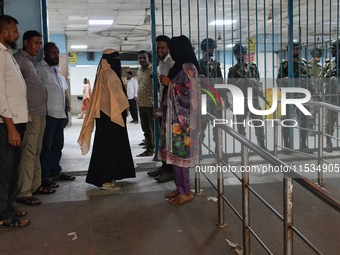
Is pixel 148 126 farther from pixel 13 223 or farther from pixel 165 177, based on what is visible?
pixel 13 223

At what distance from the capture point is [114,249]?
2.59 m

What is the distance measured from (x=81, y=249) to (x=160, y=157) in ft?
4.14

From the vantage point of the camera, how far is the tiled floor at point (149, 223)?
2617 millimetres

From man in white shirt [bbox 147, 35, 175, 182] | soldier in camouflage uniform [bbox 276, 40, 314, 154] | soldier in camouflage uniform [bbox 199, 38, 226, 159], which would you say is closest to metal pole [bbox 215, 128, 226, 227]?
man in white shirt [bbox 147, 35, 175, 182]

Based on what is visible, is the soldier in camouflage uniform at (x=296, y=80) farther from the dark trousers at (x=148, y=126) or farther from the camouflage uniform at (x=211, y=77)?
the dark trousers at (x=148, y=126)

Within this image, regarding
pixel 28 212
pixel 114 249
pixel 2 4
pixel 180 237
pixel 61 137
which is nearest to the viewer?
pixel 114 249

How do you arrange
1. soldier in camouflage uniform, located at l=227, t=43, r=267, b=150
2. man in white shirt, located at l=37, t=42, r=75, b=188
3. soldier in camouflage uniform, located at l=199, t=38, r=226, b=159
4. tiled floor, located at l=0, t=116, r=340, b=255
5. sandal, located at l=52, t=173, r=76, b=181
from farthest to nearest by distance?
soldier in camouflage uniform, located at l=227, t=43, r=267, b=150 → soldier in camouflage uniform, located at l=199, t=38, r=226, b=159 → sandal, located at l=52, t=173, r=76, b=181 → man in white shirt, located at l=37, t=42, r=75, b=188 → tiled floor, located at l=0, t=116, r=340, b=255

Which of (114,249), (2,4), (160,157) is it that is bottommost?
(114,249)

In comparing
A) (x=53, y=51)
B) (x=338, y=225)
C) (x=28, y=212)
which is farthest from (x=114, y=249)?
(x=53, y=51)

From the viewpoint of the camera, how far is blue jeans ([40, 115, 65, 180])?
3.85 meters

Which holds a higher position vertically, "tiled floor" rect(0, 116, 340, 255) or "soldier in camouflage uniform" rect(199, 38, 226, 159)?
"soldier in camouflage uniform" rect(199, 38, 226, 159)

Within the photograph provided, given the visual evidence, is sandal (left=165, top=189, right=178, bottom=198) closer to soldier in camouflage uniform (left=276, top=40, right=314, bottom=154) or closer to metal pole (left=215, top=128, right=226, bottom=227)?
metal pole (left=215, top=128, right=226, bottom=227)

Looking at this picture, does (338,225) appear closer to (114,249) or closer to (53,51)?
(114,249)

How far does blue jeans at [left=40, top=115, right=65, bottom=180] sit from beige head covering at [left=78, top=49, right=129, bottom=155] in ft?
1.30
